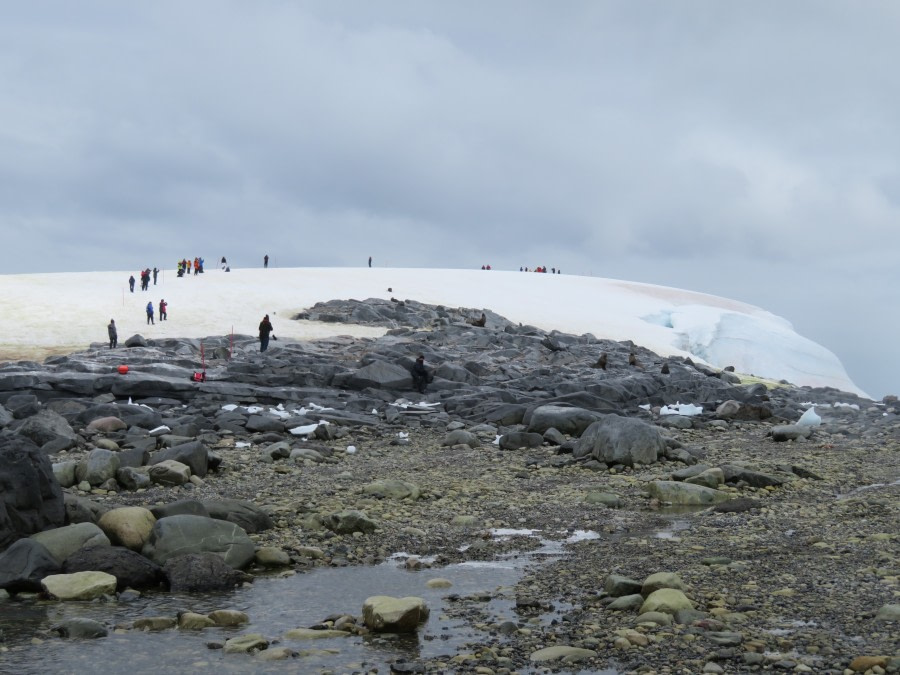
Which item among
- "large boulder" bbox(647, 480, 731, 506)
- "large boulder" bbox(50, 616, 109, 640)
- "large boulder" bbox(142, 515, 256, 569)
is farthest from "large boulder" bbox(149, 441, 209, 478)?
"large boulder" bbox(50, 616, 109, 640)

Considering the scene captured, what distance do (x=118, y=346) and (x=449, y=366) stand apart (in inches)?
571

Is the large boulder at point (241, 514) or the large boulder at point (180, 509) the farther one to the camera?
the large boulder at point (241, 514)

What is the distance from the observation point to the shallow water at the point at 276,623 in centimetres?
771

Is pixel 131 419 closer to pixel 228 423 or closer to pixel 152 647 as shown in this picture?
pixel 228 423

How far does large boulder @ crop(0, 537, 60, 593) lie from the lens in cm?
984

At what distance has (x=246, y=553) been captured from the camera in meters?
11.2

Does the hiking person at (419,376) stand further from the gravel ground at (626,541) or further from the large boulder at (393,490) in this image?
the large boulder at (393,490)

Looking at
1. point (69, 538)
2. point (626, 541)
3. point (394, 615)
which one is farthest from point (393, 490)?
point (394, 615)

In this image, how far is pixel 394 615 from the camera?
8508 millimetres

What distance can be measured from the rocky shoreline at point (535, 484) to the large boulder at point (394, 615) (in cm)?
20

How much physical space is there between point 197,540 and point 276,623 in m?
2.67

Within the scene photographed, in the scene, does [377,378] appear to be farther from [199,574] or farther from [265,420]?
[199,574]

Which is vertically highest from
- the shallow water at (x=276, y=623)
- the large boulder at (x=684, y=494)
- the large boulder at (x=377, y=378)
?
the large boulder at (x=377, y=378)

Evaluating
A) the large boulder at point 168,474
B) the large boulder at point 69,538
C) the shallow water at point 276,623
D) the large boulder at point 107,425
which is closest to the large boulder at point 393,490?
the large boulder at point 168,474
